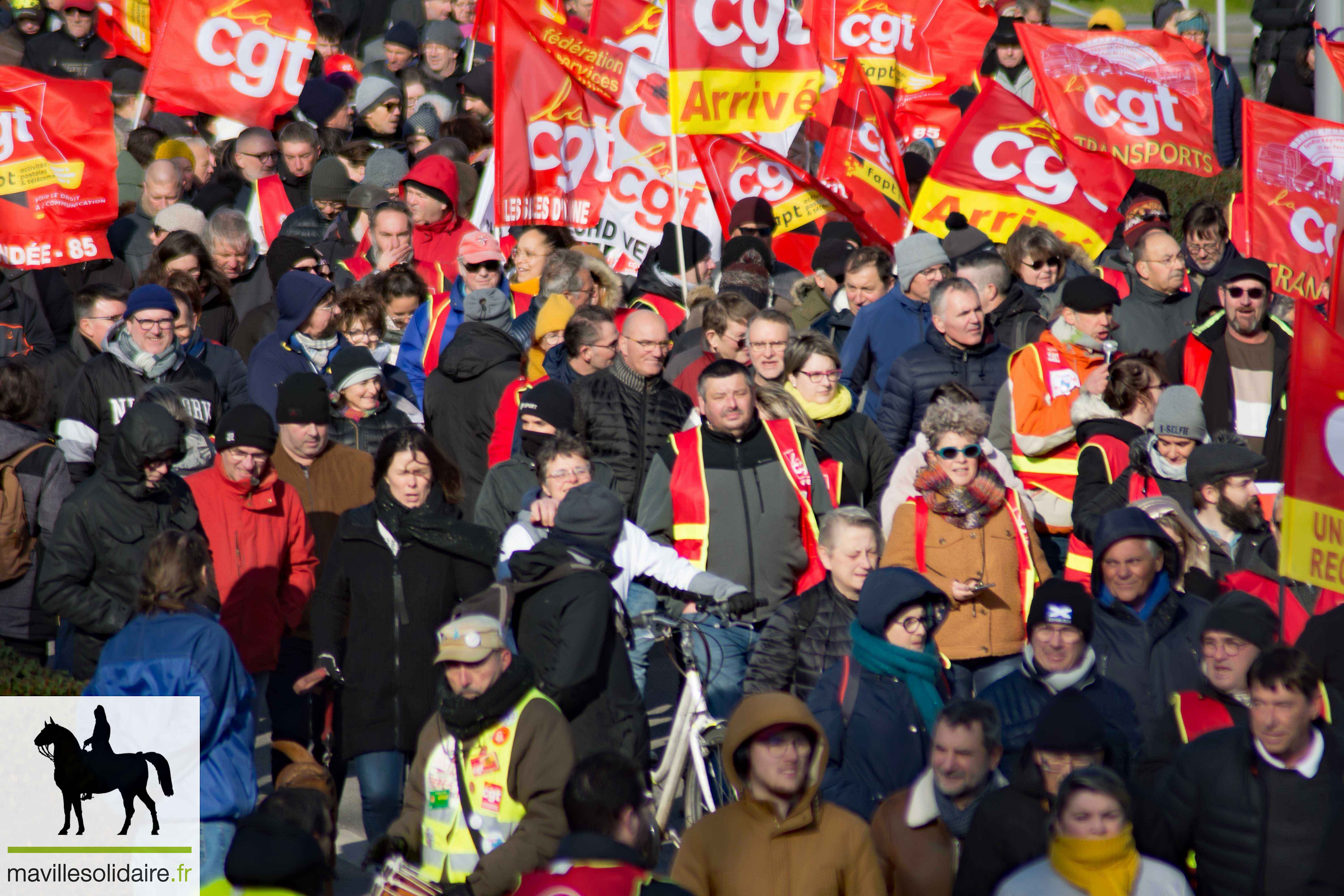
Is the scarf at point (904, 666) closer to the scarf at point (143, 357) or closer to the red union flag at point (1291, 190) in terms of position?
the scarf at point (143, 357)

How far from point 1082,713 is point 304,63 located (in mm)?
10760

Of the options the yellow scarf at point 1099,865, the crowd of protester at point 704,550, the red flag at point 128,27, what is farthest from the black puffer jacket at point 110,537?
the red flag at point 128,27

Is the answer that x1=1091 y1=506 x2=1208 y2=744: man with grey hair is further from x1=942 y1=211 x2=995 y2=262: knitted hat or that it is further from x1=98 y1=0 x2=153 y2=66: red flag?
x1=98 y1=0 x2=153 y2=66: red flag

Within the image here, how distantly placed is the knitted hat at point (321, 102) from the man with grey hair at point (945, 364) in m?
9.08

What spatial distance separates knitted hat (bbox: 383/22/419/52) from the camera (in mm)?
18719

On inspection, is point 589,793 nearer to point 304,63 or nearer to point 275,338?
point 275,338

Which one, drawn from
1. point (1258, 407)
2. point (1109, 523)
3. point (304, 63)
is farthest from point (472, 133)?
point (1109, 523)

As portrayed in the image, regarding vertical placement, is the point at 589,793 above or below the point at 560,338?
above

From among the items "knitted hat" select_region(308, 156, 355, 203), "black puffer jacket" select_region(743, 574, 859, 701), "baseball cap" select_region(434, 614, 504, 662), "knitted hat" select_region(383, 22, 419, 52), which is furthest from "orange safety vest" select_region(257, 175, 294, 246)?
"baseball cap" select_region(434, 614, 504, 662)

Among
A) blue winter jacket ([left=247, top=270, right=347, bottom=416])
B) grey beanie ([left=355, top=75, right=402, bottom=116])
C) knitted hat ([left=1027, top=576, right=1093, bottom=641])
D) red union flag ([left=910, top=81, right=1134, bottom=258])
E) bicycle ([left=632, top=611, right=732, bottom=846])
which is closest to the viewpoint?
knitted hat ([left=1027, top=576, right=1093, bottom=641])

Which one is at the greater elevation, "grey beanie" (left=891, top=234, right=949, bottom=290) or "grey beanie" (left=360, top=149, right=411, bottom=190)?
"grey beanie" (left=891, top=234, right=949, bottom=290)

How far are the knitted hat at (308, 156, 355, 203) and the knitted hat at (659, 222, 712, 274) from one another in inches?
112

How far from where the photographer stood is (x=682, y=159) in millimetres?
12023

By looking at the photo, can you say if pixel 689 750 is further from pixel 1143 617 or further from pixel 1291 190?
pixel 1291 190
